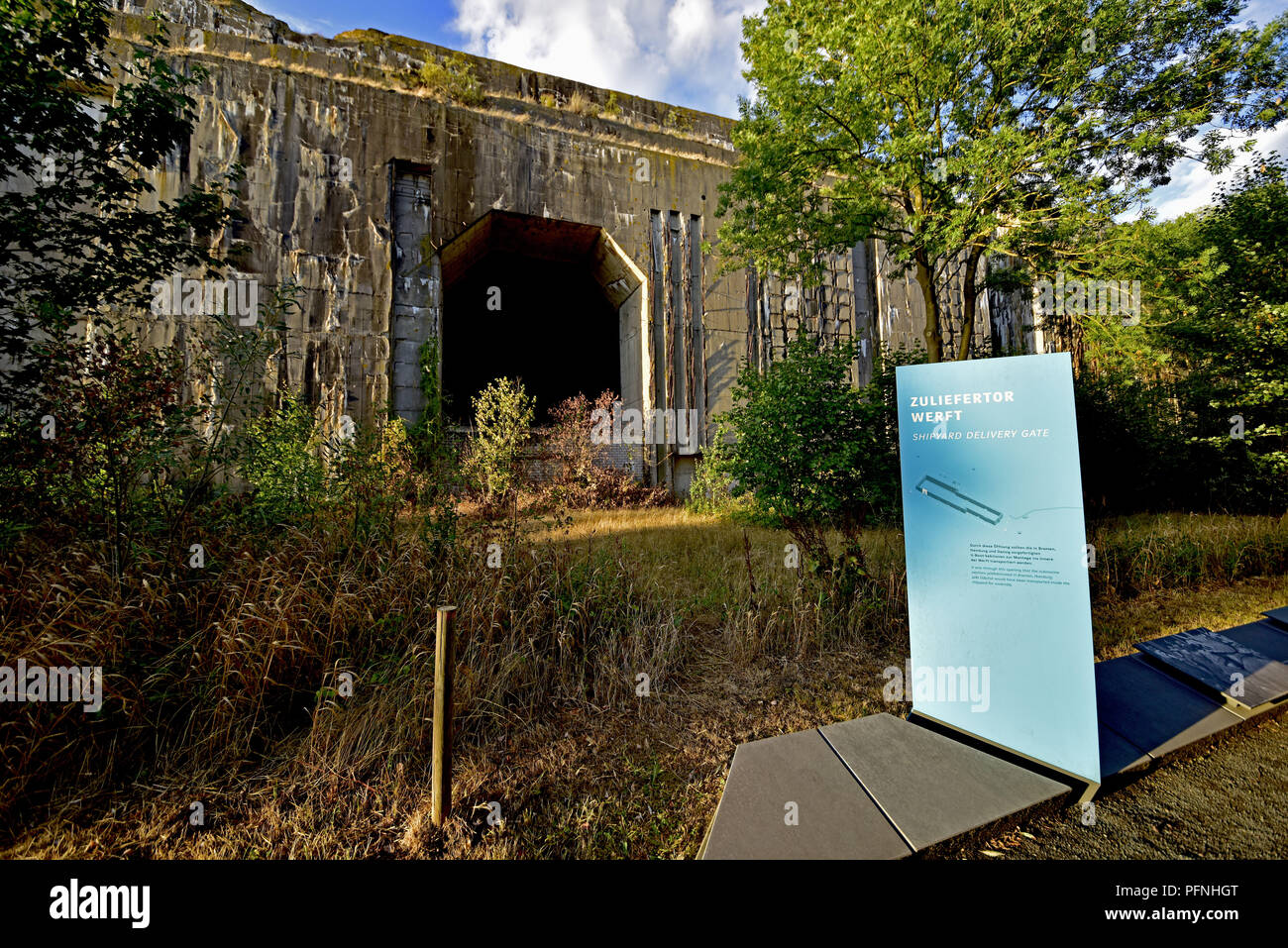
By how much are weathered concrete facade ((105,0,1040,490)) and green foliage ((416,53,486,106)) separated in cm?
23

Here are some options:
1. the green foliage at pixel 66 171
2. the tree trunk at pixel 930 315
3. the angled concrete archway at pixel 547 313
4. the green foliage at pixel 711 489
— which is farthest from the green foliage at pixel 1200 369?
the green foliage at pixel 66 171

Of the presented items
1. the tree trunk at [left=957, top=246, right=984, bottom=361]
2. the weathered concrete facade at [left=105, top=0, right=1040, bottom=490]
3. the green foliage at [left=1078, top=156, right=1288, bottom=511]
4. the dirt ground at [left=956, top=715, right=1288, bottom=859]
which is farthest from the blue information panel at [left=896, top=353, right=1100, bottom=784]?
the weathered concrete facade at [left=105, top=0, right=1040, bottom=490]

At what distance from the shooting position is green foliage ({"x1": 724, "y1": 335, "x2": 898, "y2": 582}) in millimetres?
5430

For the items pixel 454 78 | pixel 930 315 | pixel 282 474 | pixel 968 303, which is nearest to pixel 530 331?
pixel 454 78

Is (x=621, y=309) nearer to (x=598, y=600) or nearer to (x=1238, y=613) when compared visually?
(x=598, y=600)

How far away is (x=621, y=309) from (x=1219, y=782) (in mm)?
14255

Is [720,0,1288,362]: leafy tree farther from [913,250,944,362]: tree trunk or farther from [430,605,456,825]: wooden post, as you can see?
[430,605,456,825]: wooden post

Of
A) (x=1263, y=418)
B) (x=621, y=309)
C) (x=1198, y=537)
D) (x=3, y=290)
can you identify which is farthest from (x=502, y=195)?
(x=1263, y=418)

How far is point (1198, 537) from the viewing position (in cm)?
722

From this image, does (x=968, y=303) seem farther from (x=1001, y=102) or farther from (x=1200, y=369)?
(x=1200, y=369)

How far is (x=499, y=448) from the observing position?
5.68 meters

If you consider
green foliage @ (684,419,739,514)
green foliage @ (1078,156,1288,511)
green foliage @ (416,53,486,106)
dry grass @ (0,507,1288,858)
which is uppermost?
green foliage @ (416,53,486,106)

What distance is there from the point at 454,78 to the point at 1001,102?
12014mm

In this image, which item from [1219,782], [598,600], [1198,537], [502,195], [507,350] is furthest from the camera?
[507,350]
